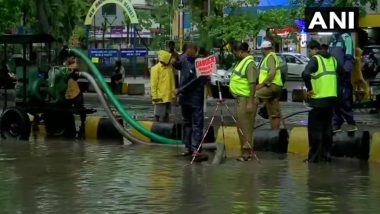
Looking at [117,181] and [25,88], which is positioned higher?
[25,88]

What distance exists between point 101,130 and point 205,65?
15.5ft

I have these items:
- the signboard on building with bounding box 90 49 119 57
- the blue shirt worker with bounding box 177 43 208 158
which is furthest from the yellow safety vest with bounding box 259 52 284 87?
the signboard on building with bounding box 90 49 119 57

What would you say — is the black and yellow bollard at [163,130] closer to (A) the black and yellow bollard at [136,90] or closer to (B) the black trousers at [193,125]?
(B) the black trousers at [193,125]

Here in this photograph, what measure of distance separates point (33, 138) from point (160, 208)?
8159 mm

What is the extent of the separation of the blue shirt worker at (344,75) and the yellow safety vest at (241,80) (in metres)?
1.64

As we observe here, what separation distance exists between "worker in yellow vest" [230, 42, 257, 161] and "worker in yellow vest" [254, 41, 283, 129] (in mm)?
1998

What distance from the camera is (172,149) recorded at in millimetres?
15266

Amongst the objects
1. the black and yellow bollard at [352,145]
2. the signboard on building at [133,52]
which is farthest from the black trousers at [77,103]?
the signboard on building at [133,52]

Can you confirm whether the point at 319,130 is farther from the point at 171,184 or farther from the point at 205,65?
the point at 171,184

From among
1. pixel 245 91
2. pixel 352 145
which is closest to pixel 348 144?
pixel 352 145

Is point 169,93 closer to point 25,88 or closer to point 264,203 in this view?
point 25,88

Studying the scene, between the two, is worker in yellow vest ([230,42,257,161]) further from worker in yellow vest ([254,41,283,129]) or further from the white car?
the white car

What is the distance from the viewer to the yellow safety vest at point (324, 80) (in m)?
13.3

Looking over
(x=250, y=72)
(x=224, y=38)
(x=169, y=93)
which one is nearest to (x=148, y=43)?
(x=224, y=38)
